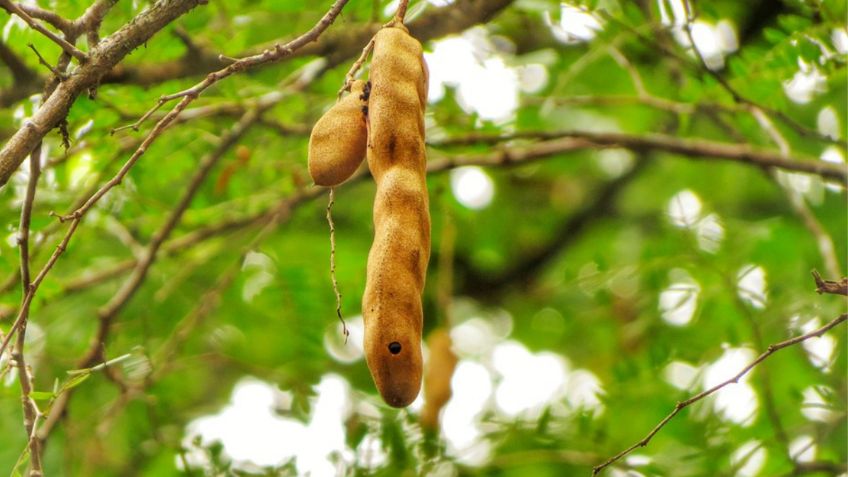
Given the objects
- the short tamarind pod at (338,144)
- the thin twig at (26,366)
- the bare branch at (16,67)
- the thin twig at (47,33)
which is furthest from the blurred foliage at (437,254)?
the short tamarind pod at (338,144)

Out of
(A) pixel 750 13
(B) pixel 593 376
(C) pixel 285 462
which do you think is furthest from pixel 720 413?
(A) pixel 750 13

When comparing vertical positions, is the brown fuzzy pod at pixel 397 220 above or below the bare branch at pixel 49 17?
below

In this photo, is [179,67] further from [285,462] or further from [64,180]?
[285,462]

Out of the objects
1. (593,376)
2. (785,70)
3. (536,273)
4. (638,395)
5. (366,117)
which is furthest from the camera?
(536,273)

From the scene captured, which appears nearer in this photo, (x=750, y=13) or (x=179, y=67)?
(x=179, y=67)

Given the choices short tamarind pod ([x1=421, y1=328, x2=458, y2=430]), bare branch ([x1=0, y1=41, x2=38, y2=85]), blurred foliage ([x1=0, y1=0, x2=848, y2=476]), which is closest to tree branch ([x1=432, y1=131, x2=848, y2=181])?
blurred foliage ([x1=0, y1=0, x2=848, y2=476])

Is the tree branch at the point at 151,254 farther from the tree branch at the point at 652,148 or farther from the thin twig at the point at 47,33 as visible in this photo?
the thin twig at the point at 47,33

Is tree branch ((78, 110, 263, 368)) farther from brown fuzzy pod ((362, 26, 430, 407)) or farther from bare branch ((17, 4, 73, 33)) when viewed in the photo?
brown fuzzy pod ((362, 26, 430, 407))

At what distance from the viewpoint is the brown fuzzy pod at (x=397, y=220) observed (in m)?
1.06

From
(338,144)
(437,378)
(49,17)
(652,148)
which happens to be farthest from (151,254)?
(652,148)

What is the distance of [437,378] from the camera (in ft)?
8.00

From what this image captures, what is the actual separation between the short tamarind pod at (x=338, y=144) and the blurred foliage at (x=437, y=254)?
532 millimetres

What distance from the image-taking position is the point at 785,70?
6.44 ft

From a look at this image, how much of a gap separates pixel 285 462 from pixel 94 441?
0.60 metres
